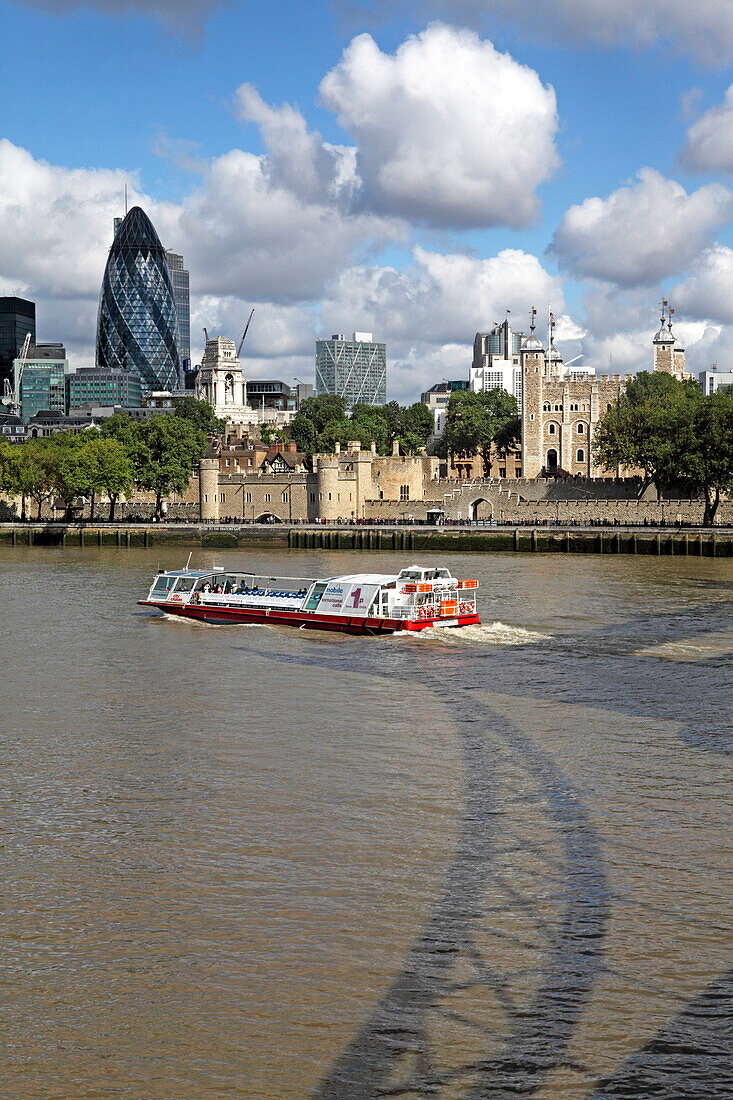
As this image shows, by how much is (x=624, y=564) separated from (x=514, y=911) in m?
58.9

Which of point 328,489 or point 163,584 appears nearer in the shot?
point 163,584

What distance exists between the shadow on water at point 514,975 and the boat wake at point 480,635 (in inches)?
544

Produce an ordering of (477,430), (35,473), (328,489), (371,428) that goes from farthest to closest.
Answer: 1. (371,428)
2. (477,430)
3. (328,489)
4. (35,473)

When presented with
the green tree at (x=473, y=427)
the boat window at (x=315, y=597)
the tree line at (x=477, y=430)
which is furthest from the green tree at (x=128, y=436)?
the boat window at (x=315, y=597)

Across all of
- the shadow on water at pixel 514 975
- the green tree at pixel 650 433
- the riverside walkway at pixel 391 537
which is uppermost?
the green tree at pixel 650 433

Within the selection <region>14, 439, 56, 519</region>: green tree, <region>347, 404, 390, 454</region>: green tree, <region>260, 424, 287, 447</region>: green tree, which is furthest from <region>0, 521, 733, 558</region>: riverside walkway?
<region>260, 424, 287, 447</region>: green tree

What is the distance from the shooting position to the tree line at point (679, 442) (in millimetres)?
89312

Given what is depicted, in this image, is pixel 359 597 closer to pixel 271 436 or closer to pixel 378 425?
pixel 378 425

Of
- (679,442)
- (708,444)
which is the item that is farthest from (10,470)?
(708,444)

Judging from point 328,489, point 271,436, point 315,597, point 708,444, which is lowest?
point 315,597

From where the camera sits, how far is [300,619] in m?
45.4

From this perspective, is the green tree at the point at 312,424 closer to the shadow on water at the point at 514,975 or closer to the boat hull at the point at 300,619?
the boat hull at the point at 300,619

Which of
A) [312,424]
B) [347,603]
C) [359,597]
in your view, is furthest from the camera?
[312,424]

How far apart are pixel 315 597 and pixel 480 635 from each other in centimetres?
758
